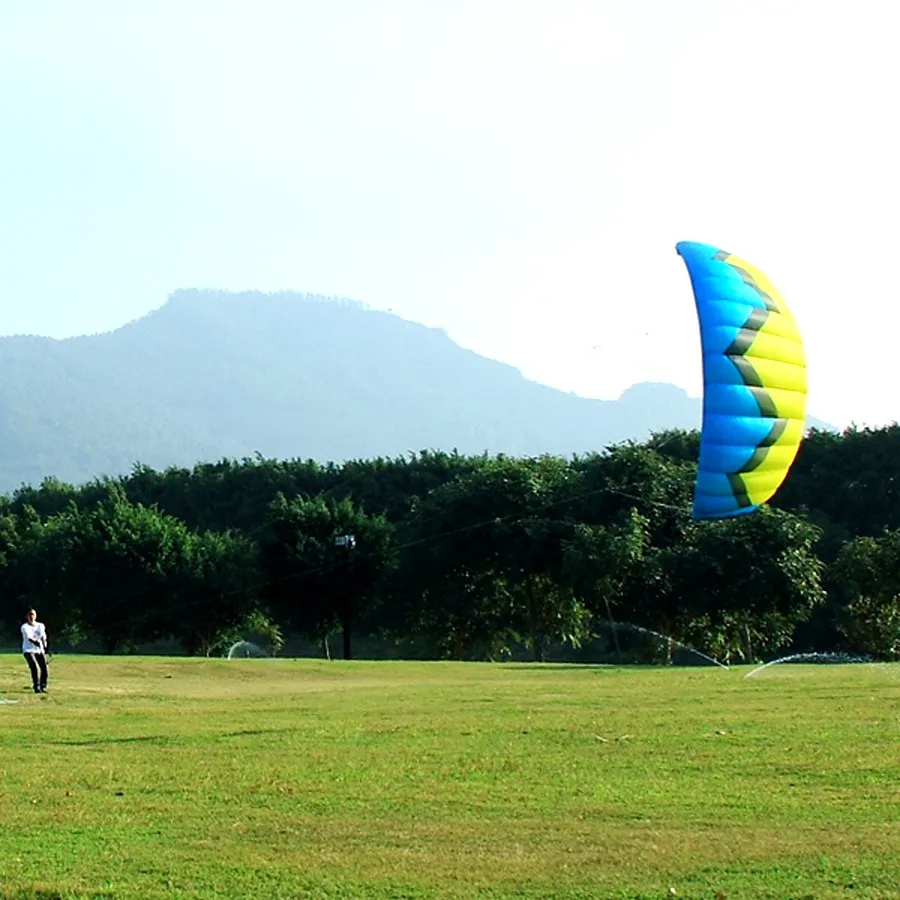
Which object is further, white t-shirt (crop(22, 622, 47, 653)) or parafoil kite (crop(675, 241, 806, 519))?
white t-shirt (crop(22, 622, 47, 653))

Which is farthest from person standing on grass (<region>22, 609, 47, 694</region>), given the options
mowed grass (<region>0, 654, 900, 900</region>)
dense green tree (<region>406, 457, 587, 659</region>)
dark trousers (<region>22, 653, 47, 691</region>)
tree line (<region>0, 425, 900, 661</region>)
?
dense green tree (<region>406, 457, 587, 659</region>)

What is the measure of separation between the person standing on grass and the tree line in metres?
28.9

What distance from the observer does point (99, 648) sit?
70.2 m

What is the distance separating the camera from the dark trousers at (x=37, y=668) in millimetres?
27672

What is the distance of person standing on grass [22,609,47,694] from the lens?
2758 centimetres

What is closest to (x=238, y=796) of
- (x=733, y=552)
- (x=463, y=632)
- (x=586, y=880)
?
(x=586, y=880)

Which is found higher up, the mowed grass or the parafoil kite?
the parafoil kite

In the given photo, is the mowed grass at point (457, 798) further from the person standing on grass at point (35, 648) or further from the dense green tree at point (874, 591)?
the dense green tree at point (874, 591)

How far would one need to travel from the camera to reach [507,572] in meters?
60.5

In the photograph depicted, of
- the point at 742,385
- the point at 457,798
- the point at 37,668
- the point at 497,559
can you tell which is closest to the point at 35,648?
the point at 37,668

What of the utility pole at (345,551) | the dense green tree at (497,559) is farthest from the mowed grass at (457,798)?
the utility pole at (345,551)

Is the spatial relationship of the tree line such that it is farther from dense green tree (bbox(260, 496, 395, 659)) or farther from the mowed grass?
the mowed grass

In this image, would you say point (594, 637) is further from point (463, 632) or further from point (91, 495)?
point (91, 495)

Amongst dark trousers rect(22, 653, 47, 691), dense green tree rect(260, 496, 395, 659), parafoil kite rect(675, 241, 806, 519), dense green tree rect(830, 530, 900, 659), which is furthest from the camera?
dense green tree rect(260, 496, 395, 659)
